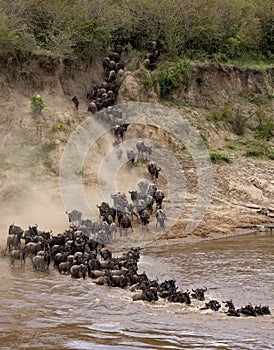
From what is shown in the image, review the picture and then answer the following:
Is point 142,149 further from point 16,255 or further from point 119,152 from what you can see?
point 16,255

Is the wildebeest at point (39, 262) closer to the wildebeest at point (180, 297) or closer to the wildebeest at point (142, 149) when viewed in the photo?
the wildebeest at point (180, 297)

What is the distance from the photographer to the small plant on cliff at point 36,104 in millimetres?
28422

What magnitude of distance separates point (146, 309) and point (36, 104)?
15.0 m

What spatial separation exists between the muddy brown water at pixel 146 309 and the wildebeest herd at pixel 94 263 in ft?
0.88

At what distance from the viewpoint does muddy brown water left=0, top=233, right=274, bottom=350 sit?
13.3 metres

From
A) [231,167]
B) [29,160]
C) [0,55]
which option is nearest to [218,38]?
[231,167]

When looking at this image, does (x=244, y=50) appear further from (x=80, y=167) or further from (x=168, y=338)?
(x=168, y=338)

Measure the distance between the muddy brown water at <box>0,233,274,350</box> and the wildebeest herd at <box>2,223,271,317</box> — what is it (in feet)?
0.88

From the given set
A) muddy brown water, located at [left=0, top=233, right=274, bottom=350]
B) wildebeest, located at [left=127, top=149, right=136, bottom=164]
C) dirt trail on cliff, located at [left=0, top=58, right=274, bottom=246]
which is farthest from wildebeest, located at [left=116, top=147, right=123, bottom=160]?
muddy brown water, located at [left=0, top=233, right=274, bottom=350]

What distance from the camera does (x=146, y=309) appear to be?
51.5 ft

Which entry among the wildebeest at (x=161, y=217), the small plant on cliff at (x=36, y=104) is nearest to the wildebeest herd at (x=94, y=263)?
the wildebeest at (x=161, y=217)

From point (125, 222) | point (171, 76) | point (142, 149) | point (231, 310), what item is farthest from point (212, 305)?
point (171, 76)

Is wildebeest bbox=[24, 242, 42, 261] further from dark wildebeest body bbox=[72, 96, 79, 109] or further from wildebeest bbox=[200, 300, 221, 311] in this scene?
dark wildebeest body bbox=[72, 96, 79, 109]

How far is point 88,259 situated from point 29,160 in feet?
28.5
